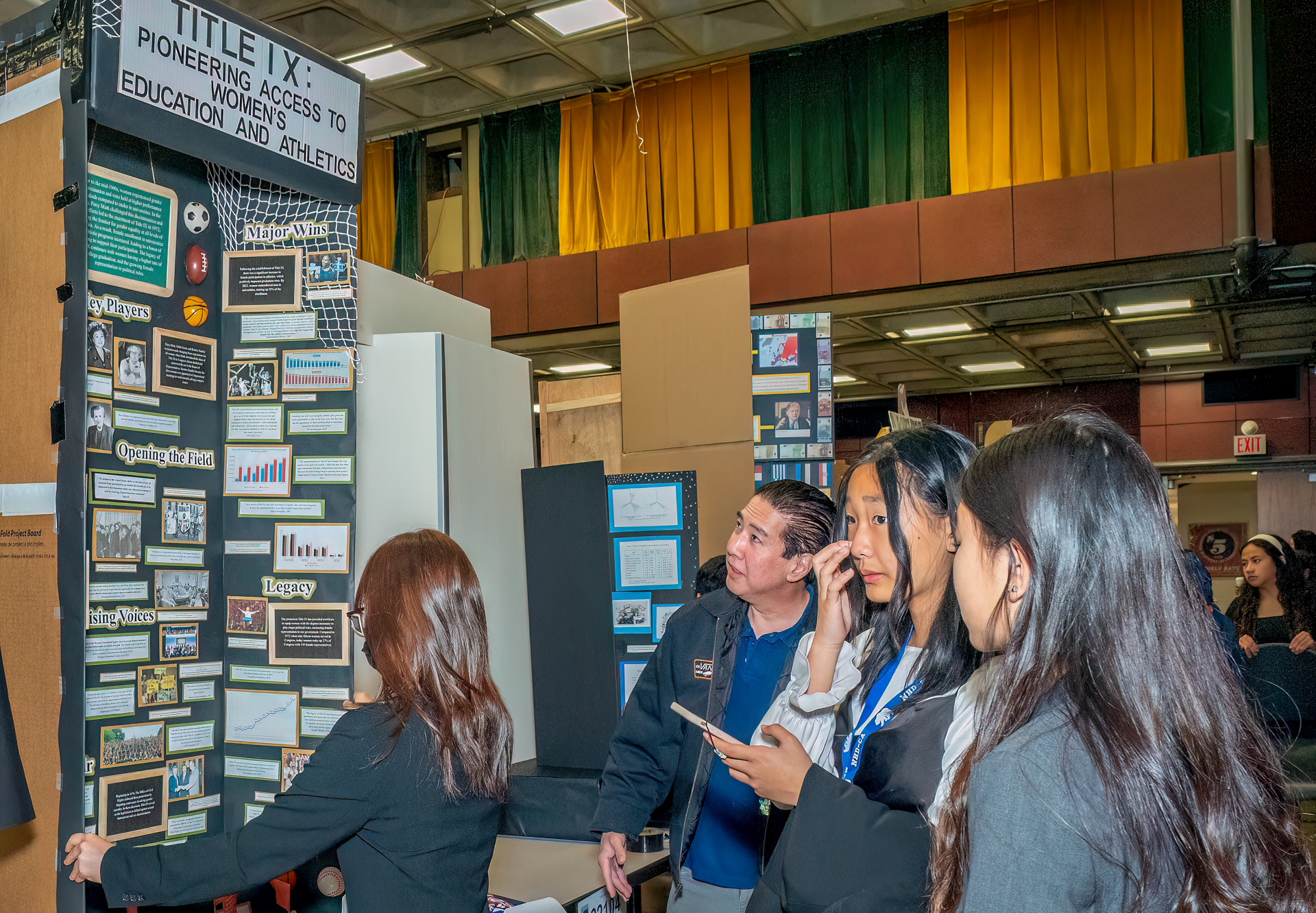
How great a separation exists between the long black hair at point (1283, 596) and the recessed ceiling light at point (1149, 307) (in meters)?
3.67

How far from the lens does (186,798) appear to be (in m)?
2.85

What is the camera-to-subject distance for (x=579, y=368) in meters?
11.4

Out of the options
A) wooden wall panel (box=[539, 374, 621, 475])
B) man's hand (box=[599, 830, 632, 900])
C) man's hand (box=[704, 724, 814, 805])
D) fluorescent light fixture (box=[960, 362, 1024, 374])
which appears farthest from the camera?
fluorescent light fixture (box=[960, 362, 1024, 374])

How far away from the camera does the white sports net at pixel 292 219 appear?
3031 mm

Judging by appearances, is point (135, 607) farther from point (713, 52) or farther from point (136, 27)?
point (713, 52)

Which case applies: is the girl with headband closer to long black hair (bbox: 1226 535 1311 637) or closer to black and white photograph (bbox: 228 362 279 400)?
long black hair (bbox: 1226 535 1311 637)

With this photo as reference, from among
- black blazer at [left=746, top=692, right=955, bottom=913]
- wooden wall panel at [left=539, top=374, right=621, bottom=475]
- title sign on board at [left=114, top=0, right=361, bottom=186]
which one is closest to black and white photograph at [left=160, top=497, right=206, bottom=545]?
title sign on board at [left=114, top=0, right=361, bottom=186]

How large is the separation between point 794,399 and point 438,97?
6.43 meters

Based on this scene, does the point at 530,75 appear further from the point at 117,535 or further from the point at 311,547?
the point at 117,535

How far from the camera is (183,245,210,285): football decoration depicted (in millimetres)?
2912

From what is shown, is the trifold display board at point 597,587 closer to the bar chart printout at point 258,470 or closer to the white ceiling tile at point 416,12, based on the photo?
the bar chart printout at point 258,470

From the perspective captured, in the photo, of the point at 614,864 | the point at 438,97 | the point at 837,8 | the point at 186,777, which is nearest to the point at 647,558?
the point at 614,864

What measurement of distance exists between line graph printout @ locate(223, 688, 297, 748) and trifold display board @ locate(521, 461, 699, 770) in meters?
0.98

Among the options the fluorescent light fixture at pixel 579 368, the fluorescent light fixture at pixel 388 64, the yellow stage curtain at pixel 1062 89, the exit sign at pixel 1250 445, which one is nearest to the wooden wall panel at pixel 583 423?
the yellow stage curtain at pixel 1062 89
